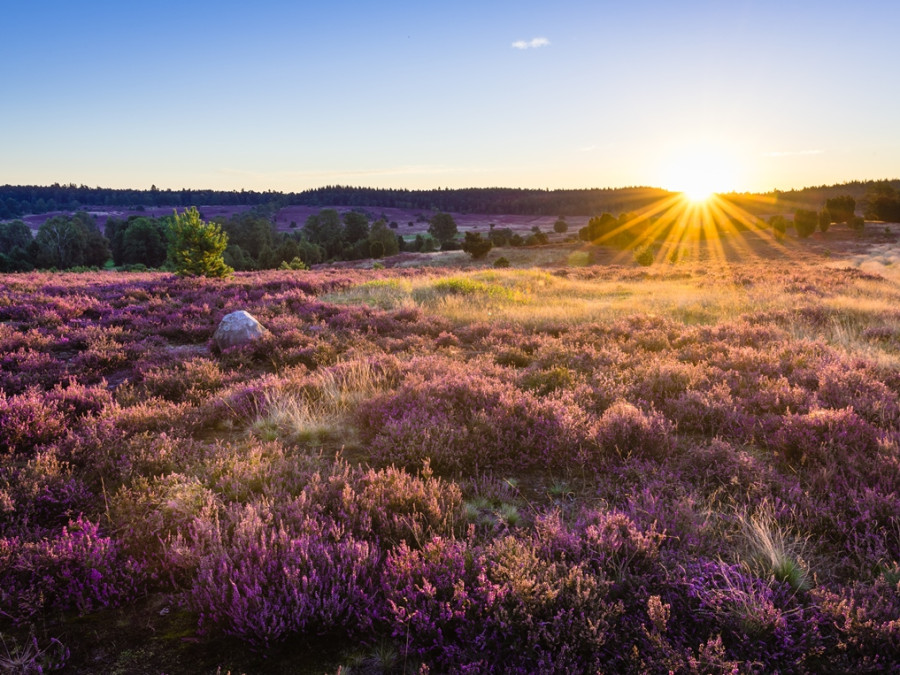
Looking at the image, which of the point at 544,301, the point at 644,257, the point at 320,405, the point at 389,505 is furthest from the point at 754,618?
the point at 644,257

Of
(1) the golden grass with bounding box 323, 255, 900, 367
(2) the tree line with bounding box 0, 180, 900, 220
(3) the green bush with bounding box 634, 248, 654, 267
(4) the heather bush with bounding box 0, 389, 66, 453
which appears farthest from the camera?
(2) the tree line with bounding box 0, 180, 900, 220

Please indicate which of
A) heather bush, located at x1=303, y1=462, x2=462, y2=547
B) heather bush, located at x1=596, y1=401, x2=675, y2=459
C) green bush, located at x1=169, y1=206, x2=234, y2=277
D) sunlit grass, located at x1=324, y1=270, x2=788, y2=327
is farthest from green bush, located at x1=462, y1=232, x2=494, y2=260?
heather bush, located at x1=303, y1=462, x2=462, y2=547

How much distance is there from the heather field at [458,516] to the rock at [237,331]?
157 centimetres

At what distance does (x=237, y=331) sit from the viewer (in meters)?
9.53

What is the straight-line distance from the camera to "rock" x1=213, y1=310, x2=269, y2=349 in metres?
9.38

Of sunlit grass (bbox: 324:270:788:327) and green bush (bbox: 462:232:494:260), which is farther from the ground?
green bush (bbox: 462:232:494:260)

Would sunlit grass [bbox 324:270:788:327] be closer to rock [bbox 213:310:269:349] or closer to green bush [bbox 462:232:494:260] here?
rock [bbox 213:310:269:349]

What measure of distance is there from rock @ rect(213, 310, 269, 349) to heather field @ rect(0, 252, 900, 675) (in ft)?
5.14

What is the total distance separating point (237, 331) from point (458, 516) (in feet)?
25.2

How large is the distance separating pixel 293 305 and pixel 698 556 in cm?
1268

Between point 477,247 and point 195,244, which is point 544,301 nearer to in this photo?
point 195,244

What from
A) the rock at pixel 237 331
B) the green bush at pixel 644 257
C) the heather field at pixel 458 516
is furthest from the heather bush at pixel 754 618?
the green bush at pixel 644 257

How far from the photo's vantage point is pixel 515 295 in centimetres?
1666

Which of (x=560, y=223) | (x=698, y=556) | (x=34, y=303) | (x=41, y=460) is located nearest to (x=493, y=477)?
(x=698, y=556)
